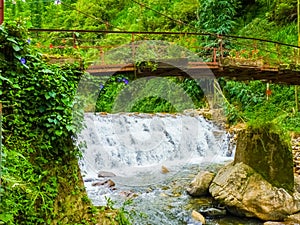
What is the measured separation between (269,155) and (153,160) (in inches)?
115

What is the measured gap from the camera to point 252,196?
374cm

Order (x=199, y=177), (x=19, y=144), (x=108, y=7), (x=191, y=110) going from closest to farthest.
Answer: (x=19, y=144) → (x=199, y=177) → (x=191, y=110) → (x=108, y=7)

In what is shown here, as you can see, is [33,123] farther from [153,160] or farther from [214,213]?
[153,160]

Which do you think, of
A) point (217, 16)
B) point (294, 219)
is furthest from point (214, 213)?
point (217, 16)

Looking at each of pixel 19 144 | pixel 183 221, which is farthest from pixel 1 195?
pixel 183 221

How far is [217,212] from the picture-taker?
12.4 ft

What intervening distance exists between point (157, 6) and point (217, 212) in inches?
441

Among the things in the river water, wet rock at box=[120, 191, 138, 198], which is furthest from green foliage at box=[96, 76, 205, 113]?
wet rock at box=[120, 191, 138, 198]

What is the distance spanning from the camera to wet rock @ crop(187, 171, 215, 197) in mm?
4387

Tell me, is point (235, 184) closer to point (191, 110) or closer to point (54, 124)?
point (54, 124)

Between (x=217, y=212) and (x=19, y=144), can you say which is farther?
(x=217, y=212)

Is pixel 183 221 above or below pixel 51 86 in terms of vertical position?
below

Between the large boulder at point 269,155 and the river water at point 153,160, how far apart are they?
2.03 feet

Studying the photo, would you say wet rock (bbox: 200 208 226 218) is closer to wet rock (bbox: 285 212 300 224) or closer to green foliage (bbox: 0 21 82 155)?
wet rock (bbox: 285 212 300 224)
